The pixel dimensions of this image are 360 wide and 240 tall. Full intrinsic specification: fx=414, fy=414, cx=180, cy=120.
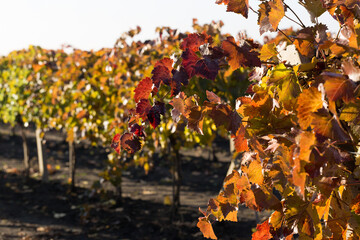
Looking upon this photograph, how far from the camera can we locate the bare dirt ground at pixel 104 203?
670 centimetres

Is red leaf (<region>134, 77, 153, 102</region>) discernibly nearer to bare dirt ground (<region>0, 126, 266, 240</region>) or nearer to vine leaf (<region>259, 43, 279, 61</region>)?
vine leaf (<region>259, 43, 279, 61</region>)

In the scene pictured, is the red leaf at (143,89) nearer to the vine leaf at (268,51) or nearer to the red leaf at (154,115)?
the red leaf at (154,115)

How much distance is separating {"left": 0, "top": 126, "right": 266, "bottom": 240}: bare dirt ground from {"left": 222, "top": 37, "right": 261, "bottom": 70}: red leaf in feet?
16.4

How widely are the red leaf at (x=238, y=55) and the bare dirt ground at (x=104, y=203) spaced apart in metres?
4.99

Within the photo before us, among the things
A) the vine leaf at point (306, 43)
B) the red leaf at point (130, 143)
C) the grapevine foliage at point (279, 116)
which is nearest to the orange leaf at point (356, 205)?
the grapevine foliage at point (279, 116)

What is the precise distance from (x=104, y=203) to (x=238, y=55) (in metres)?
7.00

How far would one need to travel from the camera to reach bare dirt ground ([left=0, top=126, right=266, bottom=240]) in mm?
6695

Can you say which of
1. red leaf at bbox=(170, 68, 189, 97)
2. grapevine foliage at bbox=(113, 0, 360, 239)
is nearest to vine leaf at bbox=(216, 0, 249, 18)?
grapevine foliage at bbox=(113, 0, 360, 239)

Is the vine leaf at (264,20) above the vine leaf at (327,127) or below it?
above

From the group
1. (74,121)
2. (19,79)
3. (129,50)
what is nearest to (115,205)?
(74,121)

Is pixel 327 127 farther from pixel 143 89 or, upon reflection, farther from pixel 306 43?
pixel 143 89

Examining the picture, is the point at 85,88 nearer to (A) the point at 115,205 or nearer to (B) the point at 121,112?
(B) the point at 121,112

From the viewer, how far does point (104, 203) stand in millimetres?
8250

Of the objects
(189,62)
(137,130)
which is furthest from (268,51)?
(137,130)
